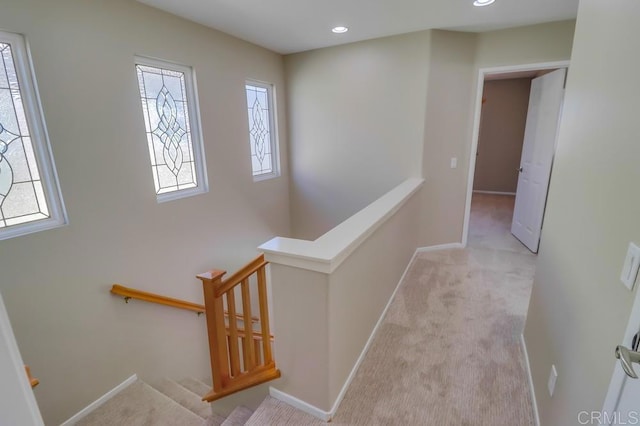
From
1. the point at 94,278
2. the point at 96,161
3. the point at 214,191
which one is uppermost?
the point at 96,161

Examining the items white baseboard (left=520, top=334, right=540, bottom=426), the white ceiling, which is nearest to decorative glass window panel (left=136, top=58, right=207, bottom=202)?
the white ceiling

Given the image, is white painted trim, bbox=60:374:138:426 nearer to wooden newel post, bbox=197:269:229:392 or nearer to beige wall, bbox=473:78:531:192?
wooden newel post, bbox=197:269:229:392

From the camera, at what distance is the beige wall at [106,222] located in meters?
1.92

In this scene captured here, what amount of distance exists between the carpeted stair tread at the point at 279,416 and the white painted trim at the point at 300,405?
0.05ft

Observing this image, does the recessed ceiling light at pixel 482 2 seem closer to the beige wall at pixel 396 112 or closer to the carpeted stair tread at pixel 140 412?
the beige wall at pixel 396 112

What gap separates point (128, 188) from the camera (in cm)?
239

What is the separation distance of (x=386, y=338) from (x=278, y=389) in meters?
0.85

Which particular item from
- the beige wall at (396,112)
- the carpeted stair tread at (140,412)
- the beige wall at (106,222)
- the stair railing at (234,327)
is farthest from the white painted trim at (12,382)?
the beige wall at (396,112)

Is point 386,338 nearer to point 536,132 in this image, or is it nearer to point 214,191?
point 214,191

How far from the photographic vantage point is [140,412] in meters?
2.24

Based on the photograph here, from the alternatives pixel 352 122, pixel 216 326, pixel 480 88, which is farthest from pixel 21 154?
pixel 480 88

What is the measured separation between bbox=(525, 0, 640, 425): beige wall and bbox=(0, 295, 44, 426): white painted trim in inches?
52.6

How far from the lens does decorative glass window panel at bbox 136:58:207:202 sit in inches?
102

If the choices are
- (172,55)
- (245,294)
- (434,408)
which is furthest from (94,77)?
(434,408)
